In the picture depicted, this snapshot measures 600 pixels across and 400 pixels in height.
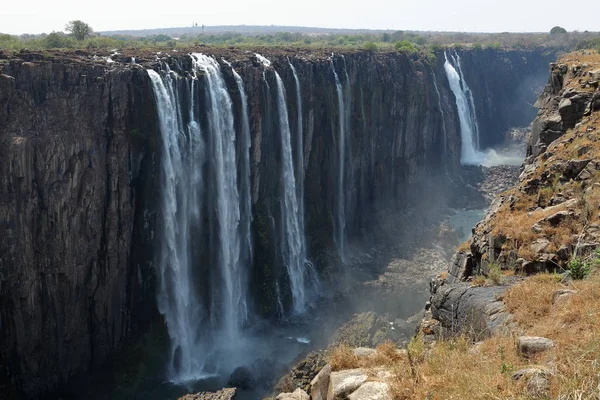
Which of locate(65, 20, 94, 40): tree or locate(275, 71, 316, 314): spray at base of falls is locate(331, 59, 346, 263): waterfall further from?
locate(65, 20, 94, 40): tree

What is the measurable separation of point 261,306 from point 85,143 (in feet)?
53.1

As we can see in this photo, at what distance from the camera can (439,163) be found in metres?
69.8

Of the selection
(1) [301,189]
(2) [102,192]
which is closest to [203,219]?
(2) [102,192]

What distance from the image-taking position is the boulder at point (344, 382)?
1031 centimetres

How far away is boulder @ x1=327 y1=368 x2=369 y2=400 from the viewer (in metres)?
10.3

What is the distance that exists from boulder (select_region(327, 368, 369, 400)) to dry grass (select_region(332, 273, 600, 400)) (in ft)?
1.18

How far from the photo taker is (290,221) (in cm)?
4434

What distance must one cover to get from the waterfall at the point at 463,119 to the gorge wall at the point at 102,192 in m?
33.3

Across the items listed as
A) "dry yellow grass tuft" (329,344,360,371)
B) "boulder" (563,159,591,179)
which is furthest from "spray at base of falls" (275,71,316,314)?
"dry yellow grass tuft" (329,344,360,371)

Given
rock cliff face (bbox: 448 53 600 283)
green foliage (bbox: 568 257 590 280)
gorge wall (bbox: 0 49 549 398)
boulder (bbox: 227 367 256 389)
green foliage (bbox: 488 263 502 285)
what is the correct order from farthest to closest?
boulder (bbox: 227 367 256 389)
gorge wall (bbox: 0 49 549 398)
rock cliff face (bbox: 448 53 600 283)
green foliage (bbox: 488 263 502 285)
green foliage (bbox: 568 257 590 280)

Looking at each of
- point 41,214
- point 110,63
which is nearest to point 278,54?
point 110,63

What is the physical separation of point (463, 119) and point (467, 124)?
130cm

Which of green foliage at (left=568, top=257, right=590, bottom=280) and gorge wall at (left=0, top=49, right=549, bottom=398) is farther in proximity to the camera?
gorge wall at (left=0, top=49, right=549, bottom=398)

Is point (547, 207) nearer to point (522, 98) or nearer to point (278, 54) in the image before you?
point (278, 54)
